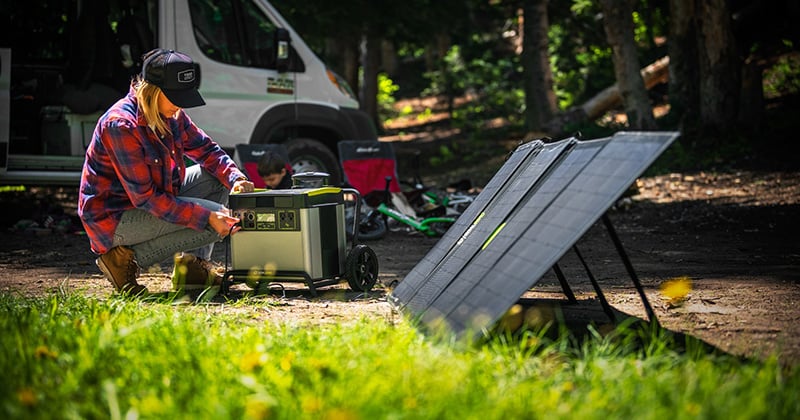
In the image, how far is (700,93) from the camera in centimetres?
1480

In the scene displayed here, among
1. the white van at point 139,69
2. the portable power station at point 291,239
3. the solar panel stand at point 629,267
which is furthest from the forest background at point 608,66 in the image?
the solar panel stand at point 629,267

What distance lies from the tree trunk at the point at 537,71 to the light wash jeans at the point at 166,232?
12.8 meters

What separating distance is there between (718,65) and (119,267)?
37.2 feet

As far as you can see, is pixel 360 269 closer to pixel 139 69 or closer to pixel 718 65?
pixel 139 69

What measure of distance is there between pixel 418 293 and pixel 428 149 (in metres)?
15.0

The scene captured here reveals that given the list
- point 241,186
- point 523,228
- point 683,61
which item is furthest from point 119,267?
point 683,61

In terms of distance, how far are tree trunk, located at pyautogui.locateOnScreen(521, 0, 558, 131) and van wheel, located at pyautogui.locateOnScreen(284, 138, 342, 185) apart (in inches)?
315

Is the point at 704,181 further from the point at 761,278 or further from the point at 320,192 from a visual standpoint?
the point at 320,192

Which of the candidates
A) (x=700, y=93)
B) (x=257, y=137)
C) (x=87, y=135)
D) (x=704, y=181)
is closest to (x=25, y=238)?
(x=87, y=135)

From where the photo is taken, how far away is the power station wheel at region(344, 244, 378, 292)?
558 centimetres

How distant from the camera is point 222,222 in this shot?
207 inches

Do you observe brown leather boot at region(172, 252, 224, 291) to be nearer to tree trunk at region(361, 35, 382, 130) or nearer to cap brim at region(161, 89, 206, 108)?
cap brim at region(161, 89, 206, 108)

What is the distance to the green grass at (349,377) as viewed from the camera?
2643 millimetres

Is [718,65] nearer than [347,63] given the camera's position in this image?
Yes
